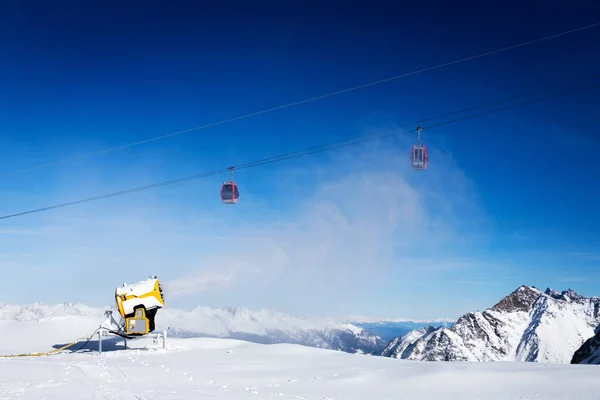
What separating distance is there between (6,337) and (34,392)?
908 inches

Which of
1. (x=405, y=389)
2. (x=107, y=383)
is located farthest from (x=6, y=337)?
(x=405, y=389)

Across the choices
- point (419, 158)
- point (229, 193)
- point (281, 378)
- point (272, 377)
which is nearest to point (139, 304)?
point (229, 193)

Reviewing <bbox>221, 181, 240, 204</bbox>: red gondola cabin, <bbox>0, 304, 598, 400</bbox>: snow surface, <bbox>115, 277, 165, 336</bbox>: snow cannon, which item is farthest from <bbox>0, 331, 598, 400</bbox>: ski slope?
<bbox>221, 181, 240, 204</bbox>: red gondola cabin

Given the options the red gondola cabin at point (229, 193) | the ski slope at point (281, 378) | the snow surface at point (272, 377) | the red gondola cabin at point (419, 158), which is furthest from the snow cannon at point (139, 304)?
the red gondola cabin at point (419, 158)

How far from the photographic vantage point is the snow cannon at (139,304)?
31.1 metres

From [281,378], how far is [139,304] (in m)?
13.3

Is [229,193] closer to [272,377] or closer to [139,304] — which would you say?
[139,304]

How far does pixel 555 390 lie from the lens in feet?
54.1

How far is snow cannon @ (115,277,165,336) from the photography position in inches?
1224

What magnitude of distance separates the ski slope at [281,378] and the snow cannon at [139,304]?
309cm

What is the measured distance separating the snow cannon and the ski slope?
3087 mm

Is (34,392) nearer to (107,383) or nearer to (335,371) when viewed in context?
(107,383)

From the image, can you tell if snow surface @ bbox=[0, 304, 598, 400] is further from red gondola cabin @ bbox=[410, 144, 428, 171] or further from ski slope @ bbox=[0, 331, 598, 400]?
red gondola cabin @ bbox=[410, 144, 428, 171]

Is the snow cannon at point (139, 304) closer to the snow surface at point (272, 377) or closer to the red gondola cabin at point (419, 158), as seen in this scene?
the snow surface at point (272, 377)
